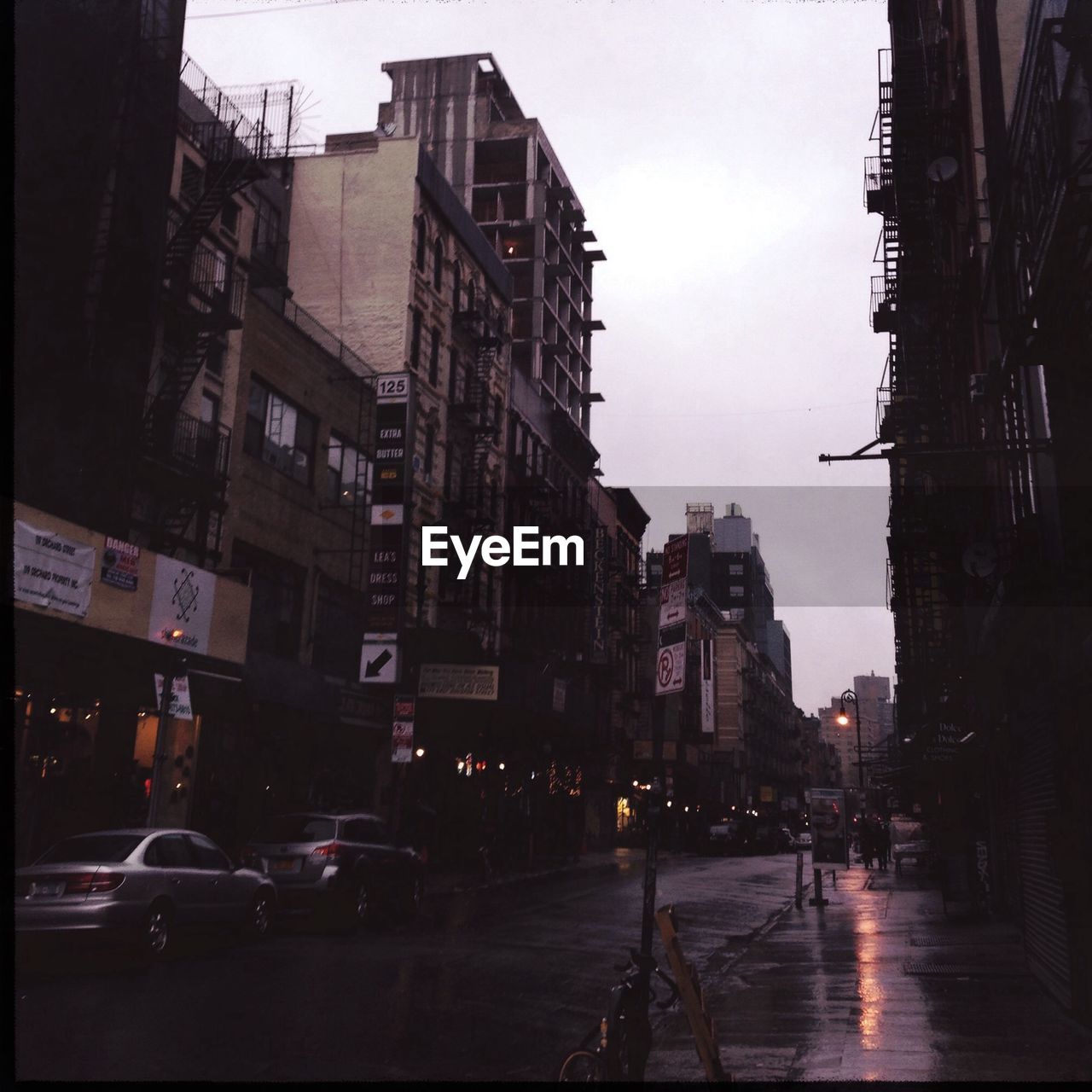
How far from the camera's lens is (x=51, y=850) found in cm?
1367

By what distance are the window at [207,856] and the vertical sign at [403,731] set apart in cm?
840

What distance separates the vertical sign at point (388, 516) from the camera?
29.7 meters

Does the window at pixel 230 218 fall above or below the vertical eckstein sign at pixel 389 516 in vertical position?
above

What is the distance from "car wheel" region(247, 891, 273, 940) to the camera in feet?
51.4

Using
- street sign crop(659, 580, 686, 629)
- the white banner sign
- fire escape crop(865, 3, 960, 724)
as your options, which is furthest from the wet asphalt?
fire escape crop(865, 3, 960, 724)

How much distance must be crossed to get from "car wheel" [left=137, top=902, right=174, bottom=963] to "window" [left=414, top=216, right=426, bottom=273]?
89.6 feet

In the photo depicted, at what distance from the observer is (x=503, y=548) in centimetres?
4366

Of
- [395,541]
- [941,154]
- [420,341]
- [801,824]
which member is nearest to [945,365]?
[941,154]

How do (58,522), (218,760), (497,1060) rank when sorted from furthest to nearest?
(218,760), (58,522), (497,1060)

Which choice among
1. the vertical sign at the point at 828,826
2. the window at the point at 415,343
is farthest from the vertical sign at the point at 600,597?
the window at the point at 415,343

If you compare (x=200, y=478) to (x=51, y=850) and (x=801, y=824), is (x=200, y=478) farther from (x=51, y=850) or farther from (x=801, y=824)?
(x=801, y=824)

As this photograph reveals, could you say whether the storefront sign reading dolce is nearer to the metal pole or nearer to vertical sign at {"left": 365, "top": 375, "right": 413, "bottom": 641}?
vertical sign at {"left": 365, "top": 375, "right": 413, "bottom": 641}

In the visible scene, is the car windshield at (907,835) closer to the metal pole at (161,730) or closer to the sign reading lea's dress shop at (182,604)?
the sign reading lea's dress shop at (182,604)

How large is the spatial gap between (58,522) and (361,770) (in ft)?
51.7
